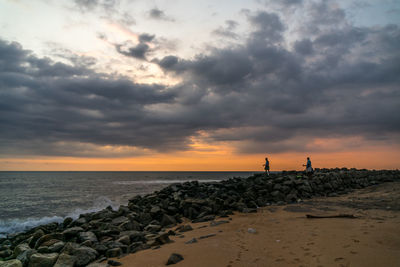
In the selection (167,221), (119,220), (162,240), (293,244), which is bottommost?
(119,220)

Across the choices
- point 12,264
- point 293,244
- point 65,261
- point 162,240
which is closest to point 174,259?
point 162,240

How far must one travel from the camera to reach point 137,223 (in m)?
11.7

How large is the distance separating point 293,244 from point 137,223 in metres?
7.59

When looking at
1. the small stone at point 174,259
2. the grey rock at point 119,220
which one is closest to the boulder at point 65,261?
the small stone at point 174,259

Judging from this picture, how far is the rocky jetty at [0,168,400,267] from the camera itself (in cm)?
790

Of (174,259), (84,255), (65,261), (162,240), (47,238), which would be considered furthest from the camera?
(47,238)

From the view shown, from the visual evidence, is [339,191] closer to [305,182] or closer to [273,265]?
[305,182]

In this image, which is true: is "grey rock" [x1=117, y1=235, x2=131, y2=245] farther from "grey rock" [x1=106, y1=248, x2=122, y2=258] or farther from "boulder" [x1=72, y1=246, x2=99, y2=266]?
"boulder" [x1=72, y1=246, x2=99, y2=266]

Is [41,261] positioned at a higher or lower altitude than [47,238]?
higher

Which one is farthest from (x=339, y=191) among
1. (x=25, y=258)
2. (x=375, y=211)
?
(x=25, y=258)

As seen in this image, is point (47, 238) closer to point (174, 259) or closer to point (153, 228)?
point (153, 228)

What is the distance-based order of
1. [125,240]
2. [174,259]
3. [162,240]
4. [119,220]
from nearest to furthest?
1. [174,259]
2. [162,240]
3. [125,240]
4. [119,220]

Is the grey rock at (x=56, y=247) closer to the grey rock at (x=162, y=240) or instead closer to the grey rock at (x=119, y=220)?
the grey rock at (x=162, y=240)

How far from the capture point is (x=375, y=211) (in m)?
10.4
